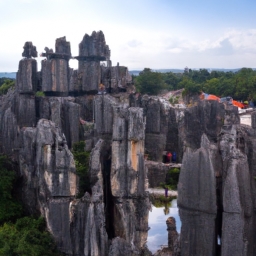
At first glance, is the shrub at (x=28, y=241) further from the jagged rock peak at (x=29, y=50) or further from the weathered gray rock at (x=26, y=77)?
the jagged rock peak at (x=29, y=50)

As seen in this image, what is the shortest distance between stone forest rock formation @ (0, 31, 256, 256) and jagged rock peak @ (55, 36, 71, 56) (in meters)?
0.06

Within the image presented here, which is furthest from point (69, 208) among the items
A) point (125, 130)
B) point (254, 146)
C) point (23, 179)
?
point (254, 146)

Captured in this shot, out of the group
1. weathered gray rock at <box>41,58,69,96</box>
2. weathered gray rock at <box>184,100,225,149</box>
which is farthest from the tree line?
weathered gray rock at <box>41,58,69,96</box>

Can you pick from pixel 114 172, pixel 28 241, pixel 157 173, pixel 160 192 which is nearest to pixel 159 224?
pixel 160 192

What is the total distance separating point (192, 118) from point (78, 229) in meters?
14.7

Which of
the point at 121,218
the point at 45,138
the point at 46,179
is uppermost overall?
the point at 45,138

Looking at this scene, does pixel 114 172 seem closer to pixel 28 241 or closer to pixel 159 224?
pixel 28 241

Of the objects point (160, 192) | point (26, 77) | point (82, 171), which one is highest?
point (26, 77)

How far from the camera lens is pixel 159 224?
16141mm

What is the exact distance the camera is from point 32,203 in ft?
39.2

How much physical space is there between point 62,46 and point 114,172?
43.3ft

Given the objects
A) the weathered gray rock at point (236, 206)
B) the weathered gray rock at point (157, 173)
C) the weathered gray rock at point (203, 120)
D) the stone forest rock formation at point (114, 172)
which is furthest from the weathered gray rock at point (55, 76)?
the weathered gray rock at point (236, 206)

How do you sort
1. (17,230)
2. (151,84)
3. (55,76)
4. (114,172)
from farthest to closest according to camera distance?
1. (151,84)
2. (55,76)
3. (114,172)
4. (17,230)

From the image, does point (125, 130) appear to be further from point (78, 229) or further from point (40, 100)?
point (40, 100)
